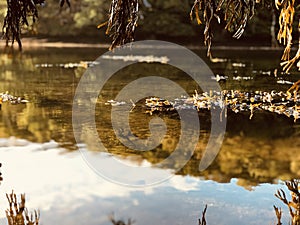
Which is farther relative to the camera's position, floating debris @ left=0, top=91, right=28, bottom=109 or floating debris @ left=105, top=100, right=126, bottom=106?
floating debris @ left=0, top=91, right=28, bottom=109

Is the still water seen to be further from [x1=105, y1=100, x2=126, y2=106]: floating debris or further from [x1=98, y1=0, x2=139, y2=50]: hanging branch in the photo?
[x1=98, y1=0, x2=139, y2=50]: hanging branch

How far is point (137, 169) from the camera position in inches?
336

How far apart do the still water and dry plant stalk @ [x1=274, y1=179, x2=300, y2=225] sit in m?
0.13

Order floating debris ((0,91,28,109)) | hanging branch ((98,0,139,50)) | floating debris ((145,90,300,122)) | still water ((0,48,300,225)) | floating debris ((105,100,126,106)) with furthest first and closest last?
floating debris ((0,91,28,109)) → floating debris ((105,100,126,106)) → floating debris ((145,90,300,122)) → still water ((0,48,300,225)) → hanging branch ((98,0,139,50))

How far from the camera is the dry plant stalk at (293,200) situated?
5.55m

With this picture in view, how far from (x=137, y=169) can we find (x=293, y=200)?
3044 mm

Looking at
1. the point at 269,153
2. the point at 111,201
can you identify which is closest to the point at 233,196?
the point at 111,201

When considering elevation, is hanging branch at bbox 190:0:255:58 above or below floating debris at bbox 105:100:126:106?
above

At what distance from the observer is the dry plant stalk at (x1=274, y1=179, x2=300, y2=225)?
5548mm

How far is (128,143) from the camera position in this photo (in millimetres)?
10141

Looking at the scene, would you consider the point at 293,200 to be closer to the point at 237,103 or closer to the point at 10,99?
the point at 237,103

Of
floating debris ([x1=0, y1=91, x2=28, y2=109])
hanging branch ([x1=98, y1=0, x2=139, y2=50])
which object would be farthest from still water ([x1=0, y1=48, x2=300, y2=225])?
hanging branch ([x1=98, y1=0, x2=139, y2=50])

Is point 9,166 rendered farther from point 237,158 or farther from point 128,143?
point 237,158

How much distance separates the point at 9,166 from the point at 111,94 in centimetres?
884
